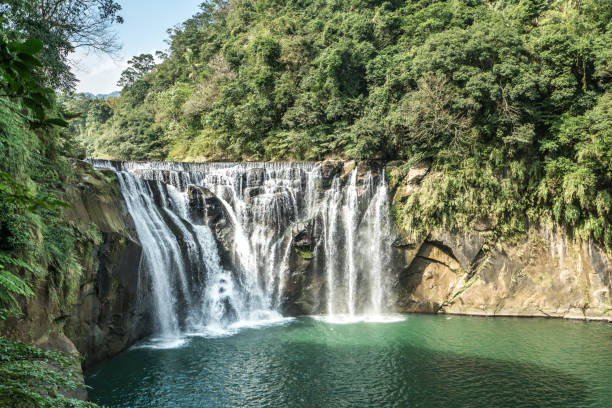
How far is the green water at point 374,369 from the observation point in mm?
9156

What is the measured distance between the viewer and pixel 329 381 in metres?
10.0

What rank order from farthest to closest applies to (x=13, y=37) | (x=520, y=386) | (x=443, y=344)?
(x=443, y=344), (x=520, y=386), (x=13, y=37)

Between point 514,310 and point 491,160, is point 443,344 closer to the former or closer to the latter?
point 514,310

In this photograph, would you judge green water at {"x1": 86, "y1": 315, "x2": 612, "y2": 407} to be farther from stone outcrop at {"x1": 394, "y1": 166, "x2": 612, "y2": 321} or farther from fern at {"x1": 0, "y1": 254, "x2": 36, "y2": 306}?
fern at {"x1": 0, "y1": 254, "x2": 36, "y2": 306}

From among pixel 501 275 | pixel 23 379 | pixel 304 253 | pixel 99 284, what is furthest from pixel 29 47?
pixel 501 275

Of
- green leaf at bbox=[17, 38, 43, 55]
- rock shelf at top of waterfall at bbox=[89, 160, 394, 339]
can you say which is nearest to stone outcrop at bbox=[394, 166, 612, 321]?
rock shelf at top of waterfall at bbox=[89, 160, 394, 339]

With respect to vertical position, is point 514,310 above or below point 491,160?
below

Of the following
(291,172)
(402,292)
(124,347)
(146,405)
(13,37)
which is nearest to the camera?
(13,37)

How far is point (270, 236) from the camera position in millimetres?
16672

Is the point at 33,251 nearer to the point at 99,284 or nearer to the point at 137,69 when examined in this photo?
the point at 99,284

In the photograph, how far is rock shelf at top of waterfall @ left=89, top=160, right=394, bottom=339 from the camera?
14781 millimetres

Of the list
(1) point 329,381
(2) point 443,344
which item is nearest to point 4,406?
(1) point 329,381

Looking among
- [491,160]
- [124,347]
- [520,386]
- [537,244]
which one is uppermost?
[491,160]

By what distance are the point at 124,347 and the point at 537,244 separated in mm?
15825
